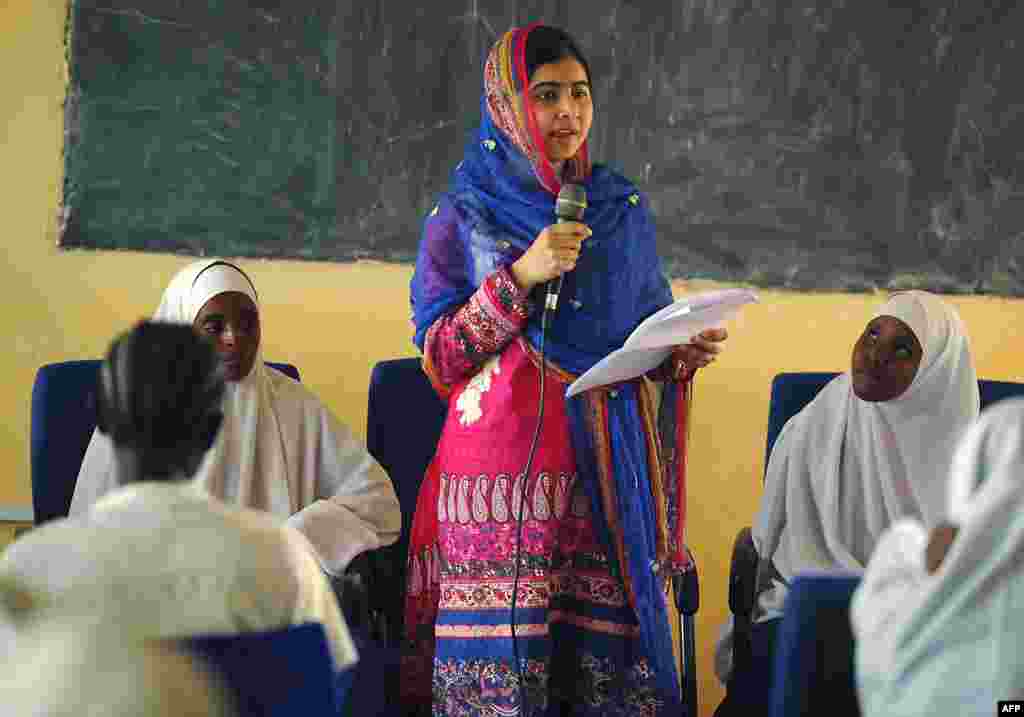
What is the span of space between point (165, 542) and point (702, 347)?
156cm

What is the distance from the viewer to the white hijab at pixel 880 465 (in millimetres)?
Answer: 3592

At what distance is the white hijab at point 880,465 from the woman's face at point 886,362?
0.03 metres

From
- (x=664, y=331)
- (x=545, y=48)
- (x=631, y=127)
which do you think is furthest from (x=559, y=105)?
(x=631, y=127)

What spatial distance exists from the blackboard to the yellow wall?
8cm

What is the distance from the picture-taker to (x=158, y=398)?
1.75 m

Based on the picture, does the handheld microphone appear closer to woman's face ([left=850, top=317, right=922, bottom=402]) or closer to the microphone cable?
the microphone cable

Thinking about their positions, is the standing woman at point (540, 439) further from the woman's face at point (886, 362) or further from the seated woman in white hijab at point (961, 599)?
the seated woman in white hijab at point (961, 599)

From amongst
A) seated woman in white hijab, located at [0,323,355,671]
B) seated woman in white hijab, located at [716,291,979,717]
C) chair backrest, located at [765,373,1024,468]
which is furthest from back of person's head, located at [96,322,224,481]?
chair backrest, located at [765,373,1024,468]

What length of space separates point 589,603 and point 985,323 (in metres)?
2.31

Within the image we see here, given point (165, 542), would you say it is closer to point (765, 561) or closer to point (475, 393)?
point (475, 393)

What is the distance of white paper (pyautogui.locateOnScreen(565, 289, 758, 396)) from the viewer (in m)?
2.62

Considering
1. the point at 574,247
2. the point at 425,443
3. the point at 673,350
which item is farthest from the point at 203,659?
the point at 425,443

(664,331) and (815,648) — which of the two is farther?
(664,331)

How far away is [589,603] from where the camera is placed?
295cm
